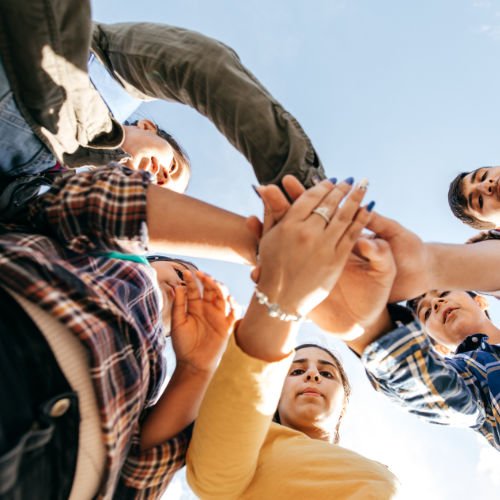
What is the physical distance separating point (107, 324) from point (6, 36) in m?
0.81

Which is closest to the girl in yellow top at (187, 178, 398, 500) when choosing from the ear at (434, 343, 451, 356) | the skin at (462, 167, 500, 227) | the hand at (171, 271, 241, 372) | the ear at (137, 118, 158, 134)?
the hand at (171, 271, 241, 372)

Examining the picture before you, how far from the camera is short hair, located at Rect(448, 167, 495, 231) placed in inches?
116

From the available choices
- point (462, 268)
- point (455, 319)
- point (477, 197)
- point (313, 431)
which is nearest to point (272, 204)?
point (462, 268)

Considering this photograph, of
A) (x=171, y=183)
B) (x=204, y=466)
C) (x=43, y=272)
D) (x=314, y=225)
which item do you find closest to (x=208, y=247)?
(x=314, y=225)

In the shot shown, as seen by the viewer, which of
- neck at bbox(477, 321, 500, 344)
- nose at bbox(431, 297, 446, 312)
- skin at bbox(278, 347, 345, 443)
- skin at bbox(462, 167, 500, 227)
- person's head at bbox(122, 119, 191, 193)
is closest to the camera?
person's head at bbox(122, 119, 191, 193)

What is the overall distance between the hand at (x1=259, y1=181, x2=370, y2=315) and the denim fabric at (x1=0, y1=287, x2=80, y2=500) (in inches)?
22.3

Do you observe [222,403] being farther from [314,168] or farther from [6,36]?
[6,36]

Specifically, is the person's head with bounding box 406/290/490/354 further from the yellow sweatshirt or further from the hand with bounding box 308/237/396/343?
the hand with bounding box 308/237/396/343

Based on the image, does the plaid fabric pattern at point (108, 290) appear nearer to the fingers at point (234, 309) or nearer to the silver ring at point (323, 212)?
the fingers at point (234, 309)

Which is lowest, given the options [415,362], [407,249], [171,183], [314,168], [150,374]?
[150,374]

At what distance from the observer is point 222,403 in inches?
37.7

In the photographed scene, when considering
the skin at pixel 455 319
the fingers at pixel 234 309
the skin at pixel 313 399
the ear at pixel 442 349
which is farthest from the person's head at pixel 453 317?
the fingers at pixel 234 309

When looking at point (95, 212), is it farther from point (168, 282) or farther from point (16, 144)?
point (168, 282)

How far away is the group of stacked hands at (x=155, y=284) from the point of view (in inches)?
27.7
